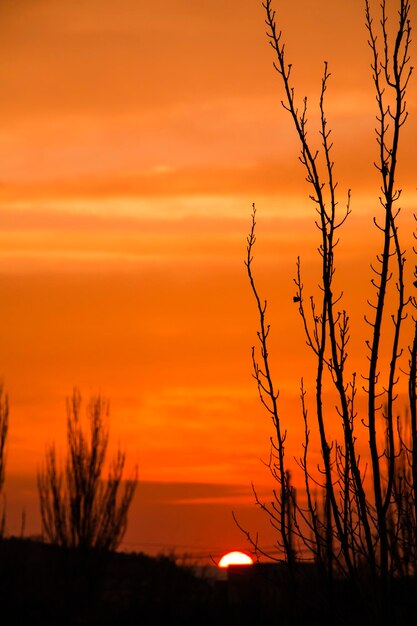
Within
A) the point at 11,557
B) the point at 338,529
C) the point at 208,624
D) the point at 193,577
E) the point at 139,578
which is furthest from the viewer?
the point at 139,578

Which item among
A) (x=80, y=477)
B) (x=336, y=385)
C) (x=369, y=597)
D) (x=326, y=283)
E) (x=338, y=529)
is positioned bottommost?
(x=369, y=597)

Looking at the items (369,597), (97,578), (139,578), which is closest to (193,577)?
(97,578)

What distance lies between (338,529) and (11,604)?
587 inches

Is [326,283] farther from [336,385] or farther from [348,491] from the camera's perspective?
[348,491]

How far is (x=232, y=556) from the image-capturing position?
17.8 m

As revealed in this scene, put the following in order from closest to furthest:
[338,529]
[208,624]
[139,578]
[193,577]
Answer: [338,529]
[208,624]
[193,577]
[139,578]

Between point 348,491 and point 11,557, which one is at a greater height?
point 11,557

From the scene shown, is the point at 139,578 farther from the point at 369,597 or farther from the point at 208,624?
the point at 369,597

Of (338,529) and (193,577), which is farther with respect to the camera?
(193,577)

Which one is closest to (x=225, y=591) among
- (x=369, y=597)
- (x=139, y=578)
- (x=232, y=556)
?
(x=232, y=556)

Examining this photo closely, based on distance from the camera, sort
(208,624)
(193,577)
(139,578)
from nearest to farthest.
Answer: (208,624)
(193,577)
(139,578)

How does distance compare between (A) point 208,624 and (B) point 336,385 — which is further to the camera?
(A) point 208,624

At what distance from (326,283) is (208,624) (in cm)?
1393

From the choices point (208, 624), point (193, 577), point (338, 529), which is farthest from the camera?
point (193, 577)
